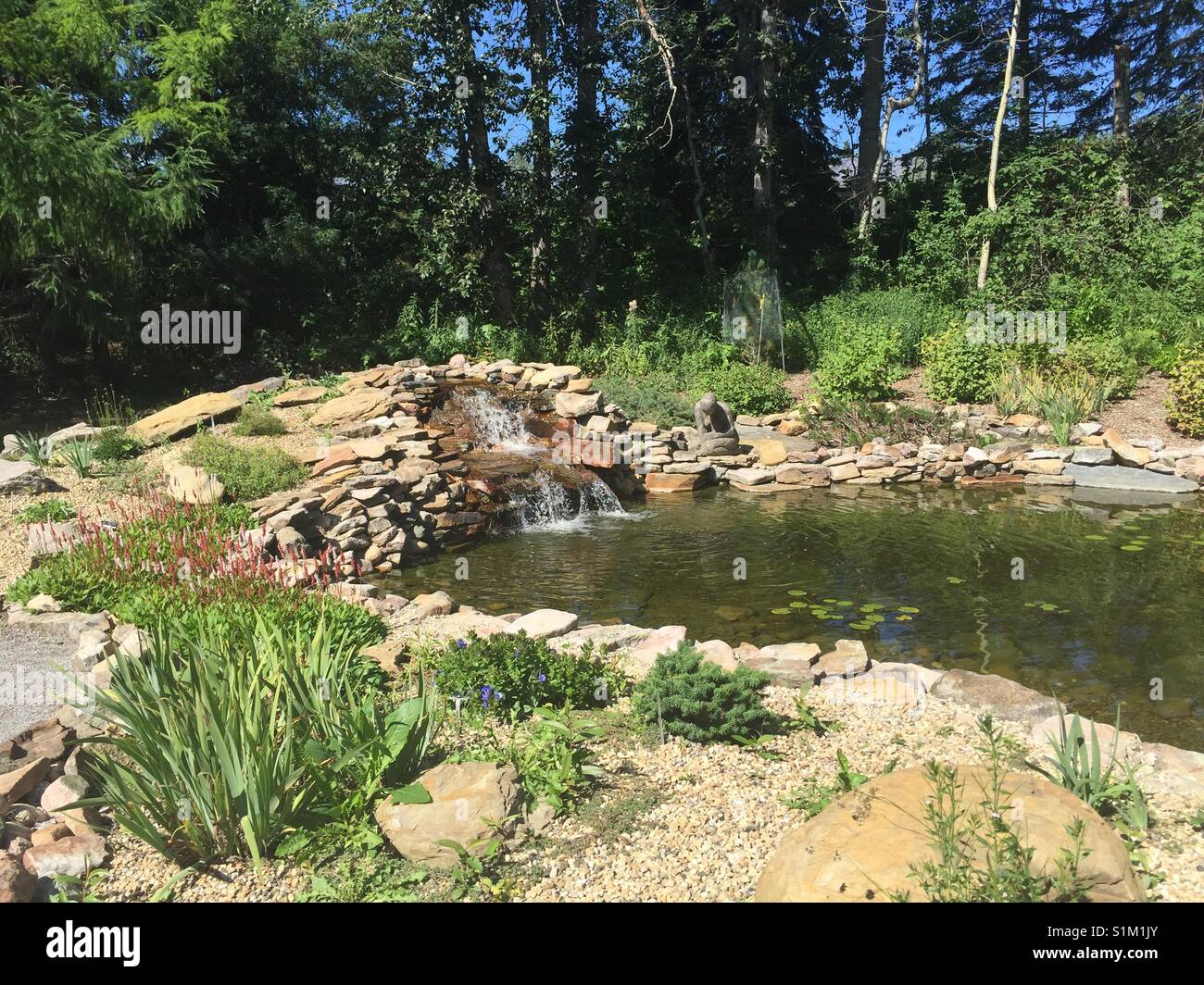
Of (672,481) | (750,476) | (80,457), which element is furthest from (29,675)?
(750,476)

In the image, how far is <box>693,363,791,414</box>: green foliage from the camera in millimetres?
14094

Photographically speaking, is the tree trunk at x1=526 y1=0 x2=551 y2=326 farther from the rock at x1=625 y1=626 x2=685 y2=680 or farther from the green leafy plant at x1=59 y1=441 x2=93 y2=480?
the rock at x1=625 y1=626 x2=685 y2=680

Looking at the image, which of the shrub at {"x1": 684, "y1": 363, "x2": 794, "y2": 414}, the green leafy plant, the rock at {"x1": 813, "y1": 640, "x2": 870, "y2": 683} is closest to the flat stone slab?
the shrub at {"x1": 684, "y1": 363, "x2": 794, "y2": 414}

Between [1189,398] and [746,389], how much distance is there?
21.0ft

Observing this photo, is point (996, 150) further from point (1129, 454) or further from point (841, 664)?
point (841, 664)

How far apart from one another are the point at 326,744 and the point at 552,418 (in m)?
9.46

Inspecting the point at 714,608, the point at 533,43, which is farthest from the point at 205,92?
the point at 714,608

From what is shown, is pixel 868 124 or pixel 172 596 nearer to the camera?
pixel 172 596

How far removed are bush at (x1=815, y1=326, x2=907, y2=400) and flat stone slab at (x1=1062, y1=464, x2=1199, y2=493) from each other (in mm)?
3167

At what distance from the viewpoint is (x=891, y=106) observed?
18.3 m

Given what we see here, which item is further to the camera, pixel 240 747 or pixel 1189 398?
pixel 1189 398
